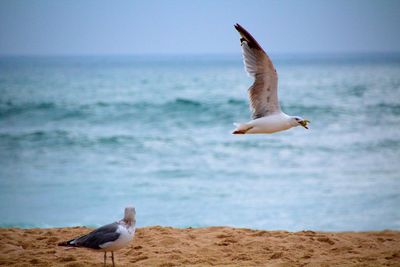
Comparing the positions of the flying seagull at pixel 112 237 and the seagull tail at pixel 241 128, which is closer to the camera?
the flying seagull at pixel 112 237

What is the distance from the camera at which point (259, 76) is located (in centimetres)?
542

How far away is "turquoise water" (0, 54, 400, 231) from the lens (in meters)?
8.60

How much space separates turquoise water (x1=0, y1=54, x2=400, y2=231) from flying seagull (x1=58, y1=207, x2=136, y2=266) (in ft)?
12.3

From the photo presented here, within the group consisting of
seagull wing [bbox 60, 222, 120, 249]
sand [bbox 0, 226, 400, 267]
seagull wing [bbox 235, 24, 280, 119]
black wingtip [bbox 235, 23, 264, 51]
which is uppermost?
black wingtip [bbox 235, 23, 264, 51]

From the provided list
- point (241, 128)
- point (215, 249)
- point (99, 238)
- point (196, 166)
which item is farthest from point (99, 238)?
point (196, 166)

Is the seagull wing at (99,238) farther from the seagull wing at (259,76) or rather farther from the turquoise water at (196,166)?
the turquoise water at (196,166)

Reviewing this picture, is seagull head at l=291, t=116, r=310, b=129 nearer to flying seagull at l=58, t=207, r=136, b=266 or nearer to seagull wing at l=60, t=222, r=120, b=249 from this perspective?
flying seagull at l=58, t=207, r=136, b=266

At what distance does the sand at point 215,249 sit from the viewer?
15.6 feet

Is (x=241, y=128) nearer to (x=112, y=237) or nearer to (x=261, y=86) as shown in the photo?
(x=261, y=86)

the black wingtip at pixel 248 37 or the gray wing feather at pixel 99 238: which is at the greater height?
the black wingtip at pixel 248 37

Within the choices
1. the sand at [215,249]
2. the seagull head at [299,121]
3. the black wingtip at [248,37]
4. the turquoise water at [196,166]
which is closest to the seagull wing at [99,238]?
the sand at [215,249]

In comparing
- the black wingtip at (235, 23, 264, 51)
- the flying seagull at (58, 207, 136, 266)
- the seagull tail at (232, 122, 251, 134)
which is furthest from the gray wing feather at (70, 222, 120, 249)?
the black wingtip at (235, 23, 264, 51)

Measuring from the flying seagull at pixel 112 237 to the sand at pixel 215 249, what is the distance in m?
0.53

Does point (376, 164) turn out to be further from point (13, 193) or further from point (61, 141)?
point (61, 141)
